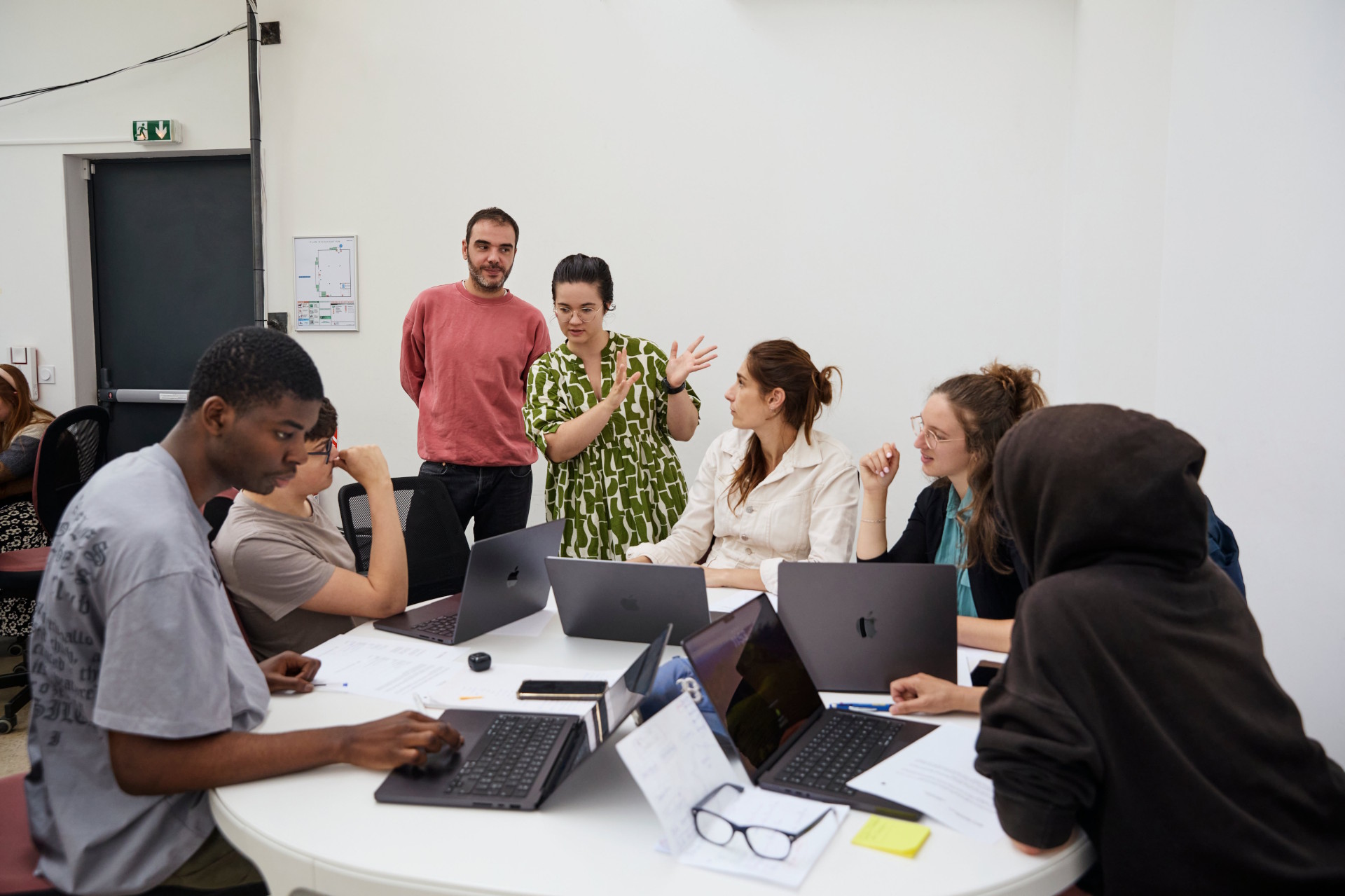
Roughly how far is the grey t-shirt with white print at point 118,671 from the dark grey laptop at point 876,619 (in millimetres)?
910

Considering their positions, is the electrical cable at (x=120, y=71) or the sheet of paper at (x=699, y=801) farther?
the electrical cable at (x=120, y=71)

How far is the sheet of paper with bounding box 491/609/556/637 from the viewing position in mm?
1900

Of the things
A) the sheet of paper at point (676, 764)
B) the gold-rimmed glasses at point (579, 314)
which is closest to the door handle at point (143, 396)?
the gold-rimmed glasses at point (579, 314)

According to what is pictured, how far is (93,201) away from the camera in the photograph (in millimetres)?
4535

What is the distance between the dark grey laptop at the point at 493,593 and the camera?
1783mm

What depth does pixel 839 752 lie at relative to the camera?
4.32ft

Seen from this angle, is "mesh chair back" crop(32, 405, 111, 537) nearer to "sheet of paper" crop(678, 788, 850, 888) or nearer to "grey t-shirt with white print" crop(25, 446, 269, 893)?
"grey t-shirt with white print" crop(25, 446, 269, 893)

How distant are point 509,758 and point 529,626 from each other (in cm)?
68

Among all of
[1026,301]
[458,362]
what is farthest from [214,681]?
[1026,301]

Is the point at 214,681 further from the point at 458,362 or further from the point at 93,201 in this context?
the point at 93,201

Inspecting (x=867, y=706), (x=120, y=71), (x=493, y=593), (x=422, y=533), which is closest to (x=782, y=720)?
(x=867, y=706)

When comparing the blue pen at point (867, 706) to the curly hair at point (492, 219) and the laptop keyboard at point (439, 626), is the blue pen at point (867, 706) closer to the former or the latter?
the laptop keyboard at point (439, 626)

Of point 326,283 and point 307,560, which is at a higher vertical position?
point 326,283

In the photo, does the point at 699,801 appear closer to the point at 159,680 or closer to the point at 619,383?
the point at 159,680
